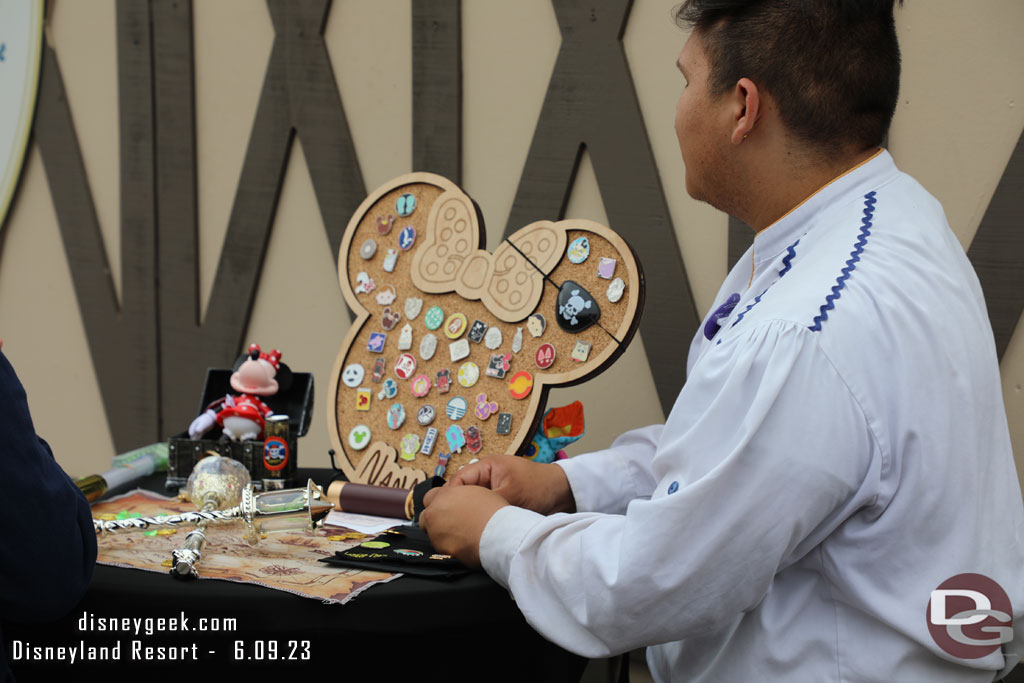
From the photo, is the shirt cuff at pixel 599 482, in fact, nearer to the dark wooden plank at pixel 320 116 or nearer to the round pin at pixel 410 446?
the round pin at pixel 410 446

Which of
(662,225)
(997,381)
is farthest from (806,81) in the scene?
(662,225)

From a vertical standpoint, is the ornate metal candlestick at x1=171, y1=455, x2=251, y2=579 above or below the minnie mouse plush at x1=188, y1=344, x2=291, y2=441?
below

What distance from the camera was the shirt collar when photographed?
1104 mm

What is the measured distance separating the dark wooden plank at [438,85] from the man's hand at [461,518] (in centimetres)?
121

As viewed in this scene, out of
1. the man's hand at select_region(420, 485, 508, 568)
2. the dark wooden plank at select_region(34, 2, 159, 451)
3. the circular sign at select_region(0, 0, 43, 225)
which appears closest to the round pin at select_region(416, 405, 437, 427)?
the man's hand at select_region(420, 485, 508, 568)

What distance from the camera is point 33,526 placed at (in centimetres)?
100

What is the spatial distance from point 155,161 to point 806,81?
2146 mm

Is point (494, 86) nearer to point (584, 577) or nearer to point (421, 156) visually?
point (421, 156)

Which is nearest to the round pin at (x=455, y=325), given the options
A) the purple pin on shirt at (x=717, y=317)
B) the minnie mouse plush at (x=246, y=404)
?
the minnie mouse plush at (x=246, y=404)

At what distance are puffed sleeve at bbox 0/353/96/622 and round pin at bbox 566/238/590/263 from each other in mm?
852

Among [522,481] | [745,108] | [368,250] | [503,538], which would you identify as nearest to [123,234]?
[368,250]

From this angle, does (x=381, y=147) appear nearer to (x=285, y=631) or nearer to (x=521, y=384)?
(x=521, y=384)

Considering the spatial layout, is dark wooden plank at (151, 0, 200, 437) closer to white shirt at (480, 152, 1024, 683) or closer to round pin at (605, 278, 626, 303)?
round pin at (605, 278, 626, 303)

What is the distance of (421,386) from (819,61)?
2.92ft
